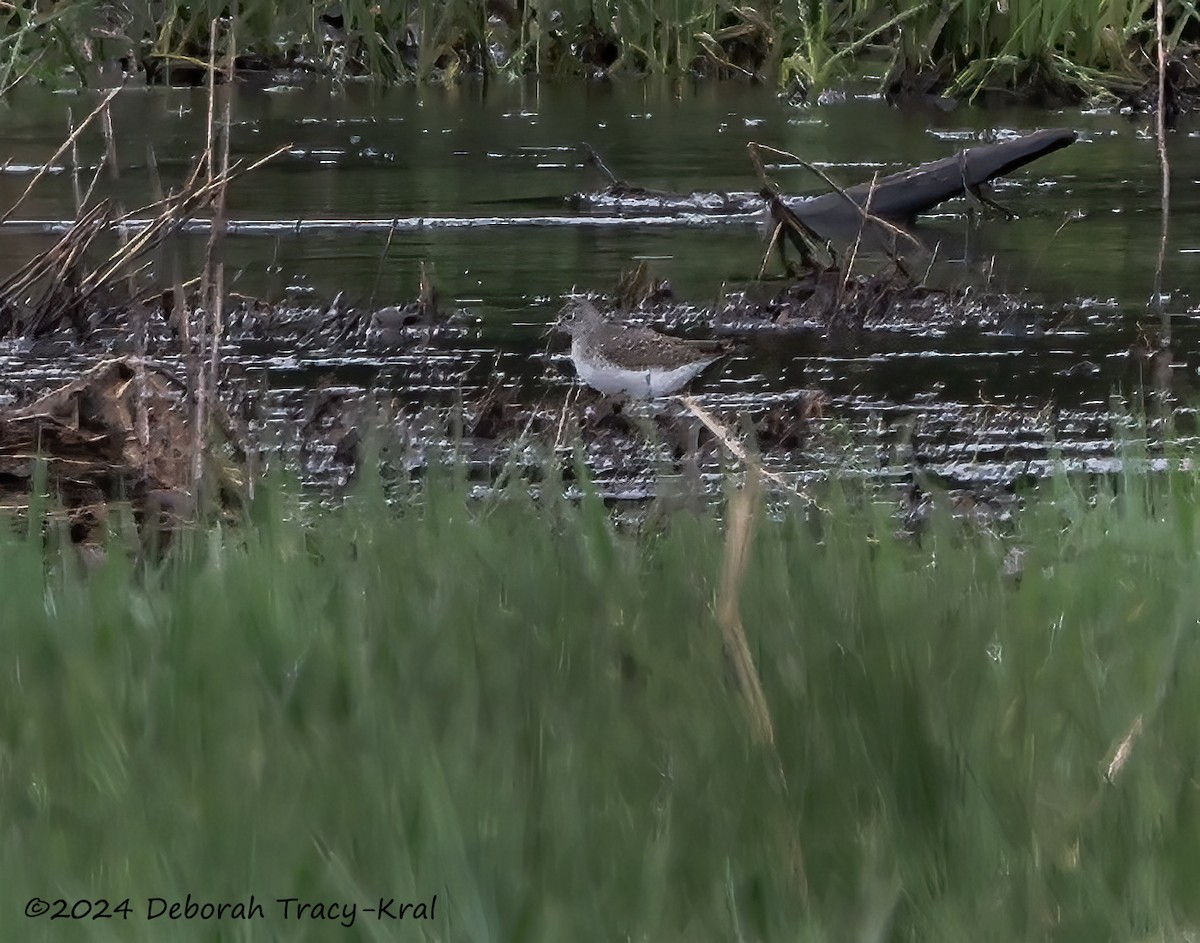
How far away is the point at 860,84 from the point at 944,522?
59.9 feet

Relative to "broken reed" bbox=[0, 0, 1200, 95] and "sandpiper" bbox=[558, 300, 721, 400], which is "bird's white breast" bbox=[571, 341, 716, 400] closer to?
"sandpiper" bbox=[558, 300, 721, 400]

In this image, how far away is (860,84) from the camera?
21688 mm

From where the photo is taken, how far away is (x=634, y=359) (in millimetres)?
6977

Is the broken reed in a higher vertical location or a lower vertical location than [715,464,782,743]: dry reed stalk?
lower

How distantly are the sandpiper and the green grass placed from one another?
Result: 3365mm

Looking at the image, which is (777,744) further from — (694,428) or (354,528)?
(694,428)

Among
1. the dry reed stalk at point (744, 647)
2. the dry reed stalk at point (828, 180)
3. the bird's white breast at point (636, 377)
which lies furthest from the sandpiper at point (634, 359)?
the dry reed stalk at point (744, 647)

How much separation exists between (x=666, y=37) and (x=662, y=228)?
9.13m

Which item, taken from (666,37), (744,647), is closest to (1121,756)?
(744,647)


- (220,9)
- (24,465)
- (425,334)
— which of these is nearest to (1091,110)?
(220,9)

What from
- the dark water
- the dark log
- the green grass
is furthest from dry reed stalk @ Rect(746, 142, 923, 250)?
the green grass

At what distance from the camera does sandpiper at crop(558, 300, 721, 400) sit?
698 cm

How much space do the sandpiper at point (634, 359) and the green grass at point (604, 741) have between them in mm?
3365

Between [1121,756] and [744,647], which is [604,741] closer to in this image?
[744,647]
